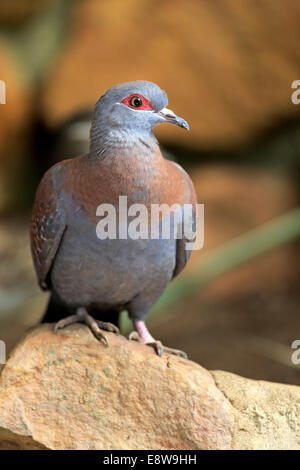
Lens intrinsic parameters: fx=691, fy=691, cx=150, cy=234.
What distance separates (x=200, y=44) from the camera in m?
4.57

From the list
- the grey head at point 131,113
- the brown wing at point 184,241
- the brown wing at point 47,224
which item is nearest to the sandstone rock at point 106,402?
the brown wing at point 47,224

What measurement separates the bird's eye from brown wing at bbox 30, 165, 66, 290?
0.45 m

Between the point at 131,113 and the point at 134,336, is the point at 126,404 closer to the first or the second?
the point at 134,336

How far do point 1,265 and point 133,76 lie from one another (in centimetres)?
169

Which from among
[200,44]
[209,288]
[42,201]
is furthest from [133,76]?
[42,201]

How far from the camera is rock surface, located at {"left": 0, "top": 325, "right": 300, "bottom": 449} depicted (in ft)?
7.81

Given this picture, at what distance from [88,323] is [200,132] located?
2459mm

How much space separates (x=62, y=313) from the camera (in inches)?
117

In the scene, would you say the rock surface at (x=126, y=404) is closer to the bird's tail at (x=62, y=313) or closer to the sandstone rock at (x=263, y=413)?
the sandstone rock at (x=263, y=413)

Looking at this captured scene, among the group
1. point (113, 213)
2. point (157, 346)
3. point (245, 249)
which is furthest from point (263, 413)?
point (245, 249)

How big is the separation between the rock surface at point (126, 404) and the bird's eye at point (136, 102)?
2.91 ft

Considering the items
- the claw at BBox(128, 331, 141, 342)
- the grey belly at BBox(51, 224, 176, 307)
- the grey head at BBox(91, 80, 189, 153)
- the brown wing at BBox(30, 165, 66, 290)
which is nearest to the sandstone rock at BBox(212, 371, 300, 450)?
the claw at BBox(128, 331, 141, 342)

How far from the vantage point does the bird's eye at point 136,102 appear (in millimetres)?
2465

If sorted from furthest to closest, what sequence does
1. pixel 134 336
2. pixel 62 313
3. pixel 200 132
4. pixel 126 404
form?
pixel 200 132 → pixel 62 313 → pixel 134 336 → pixel 126 404
